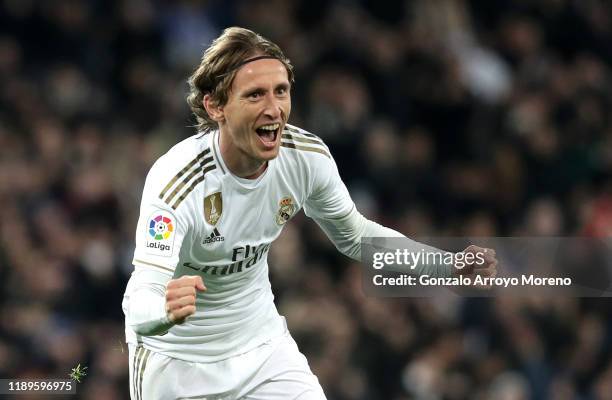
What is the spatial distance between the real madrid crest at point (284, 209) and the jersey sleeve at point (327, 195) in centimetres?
11

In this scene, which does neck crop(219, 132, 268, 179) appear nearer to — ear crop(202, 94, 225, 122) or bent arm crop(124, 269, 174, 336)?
ear crop(202, 94, 225, 122)

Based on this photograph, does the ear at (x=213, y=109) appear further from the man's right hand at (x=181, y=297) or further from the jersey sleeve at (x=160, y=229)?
the man's right hand at (x=181, y=297)

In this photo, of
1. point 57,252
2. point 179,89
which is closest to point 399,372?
point 57,252

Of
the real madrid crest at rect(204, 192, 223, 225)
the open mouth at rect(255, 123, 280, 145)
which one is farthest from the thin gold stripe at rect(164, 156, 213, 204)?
the open mouth at rect(255, 123, 280, 145)

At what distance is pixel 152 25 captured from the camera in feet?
37.3

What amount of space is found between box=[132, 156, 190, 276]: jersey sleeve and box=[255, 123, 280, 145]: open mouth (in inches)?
14.5

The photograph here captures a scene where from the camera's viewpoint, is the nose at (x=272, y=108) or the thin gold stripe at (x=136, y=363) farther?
the thin gold stripe at (x=136, y=363)

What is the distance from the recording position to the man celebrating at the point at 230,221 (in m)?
4.68

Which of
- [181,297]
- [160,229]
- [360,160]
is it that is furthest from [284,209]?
[360,160]

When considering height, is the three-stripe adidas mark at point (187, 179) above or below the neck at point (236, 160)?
below

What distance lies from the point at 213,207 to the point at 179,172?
21 cm

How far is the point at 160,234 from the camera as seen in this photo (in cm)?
455

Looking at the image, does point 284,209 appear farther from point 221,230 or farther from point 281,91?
point 281,91

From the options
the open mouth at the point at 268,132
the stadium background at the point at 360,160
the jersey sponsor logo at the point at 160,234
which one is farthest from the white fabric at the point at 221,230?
the stadium background at the point at 360,160
